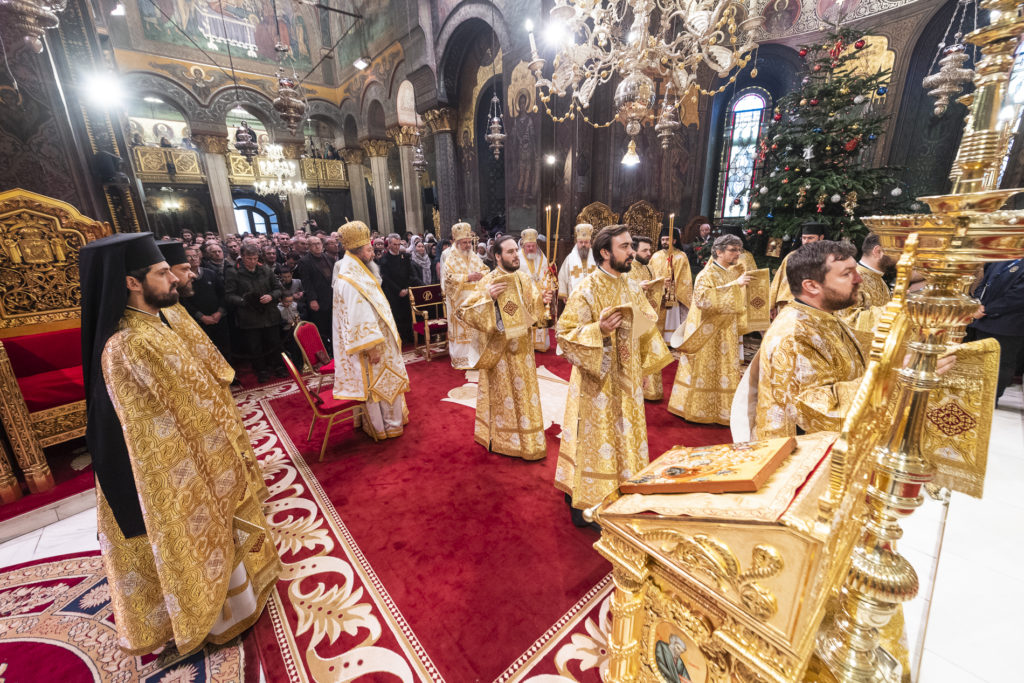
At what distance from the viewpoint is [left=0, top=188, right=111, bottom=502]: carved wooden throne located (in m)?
3.62

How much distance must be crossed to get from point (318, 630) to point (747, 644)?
244 cm

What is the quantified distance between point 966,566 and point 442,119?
585 inches

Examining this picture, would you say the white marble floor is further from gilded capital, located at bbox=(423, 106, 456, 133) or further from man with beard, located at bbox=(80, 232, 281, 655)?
gilded capital, located at bbox=(423, 106, 456, 133)

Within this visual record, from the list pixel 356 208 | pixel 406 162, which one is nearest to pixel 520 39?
pixel 406 162

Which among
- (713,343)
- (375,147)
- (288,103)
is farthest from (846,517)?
(375,147)

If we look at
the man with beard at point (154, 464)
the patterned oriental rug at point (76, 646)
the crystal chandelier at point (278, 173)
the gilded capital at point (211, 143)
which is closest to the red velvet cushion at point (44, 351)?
the patterned oriental rug at point (76, 646)

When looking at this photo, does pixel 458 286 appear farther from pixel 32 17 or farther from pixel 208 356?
pixel 32 17

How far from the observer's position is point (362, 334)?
13.3ft

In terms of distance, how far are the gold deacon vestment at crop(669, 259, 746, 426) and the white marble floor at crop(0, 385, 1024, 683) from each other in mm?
1909

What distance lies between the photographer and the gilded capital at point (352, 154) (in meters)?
20.5

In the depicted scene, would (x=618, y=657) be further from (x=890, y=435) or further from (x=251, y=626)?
(x=251, y=626)

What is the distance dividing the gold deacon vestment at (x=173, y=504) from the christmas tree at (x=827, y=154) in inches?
299

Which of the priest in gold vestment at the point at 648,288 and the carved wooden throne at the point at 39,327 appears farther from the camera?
the priest in gold vestment at the point at 648,288

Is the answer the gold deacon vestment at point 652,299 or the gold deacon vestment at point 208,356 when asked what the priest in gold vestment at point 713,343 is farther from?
the gold deacon vestment at point 208,356
